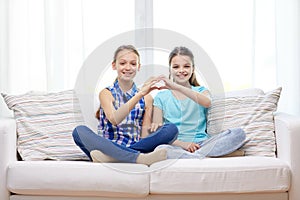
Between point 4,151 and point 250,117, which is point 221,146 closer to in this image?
point 250,117

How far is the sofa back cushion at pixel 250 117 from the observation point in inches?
102

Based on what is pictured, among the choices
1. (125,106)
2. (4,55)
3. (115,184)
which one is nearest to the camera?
(115,184)

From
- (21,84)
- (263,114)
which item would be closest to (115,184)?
(263,114)

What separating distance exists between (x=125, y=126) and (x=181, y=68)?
0.40 meters

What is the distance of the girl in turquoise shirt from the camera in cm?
257

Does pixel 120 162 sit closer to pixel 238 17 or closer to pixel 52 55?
pixel 52 55

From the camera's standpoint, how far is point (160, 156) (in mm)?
2434

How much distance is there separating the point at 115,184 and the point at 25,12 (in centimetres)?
146

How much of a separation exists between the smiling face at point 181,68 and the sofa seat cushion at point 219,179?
49 centimetres

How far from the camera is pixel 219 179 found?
2.34 metres

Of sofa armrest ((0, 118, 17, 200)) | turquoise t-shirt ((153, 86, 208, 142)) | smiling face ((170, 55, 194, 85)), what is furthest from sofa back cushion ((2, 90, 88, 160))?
smiling face ((170, 55, 194, 85))

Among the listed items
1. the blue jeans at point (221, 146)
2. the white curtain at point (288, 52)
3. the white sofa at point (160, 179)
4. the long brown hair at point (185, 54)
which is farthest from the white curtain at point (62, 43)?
the white sofa at point (160, 179)

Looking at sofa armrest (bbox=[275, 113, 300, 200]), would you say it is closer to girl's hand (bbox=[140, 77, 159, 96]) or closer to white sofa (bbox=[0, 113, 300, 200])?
white sofa (bbox=[0, 113, 300, 200])

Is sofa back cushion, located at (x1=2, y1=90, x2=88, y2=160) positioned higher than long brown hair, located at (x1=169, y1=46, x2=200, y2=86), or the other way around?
long brown hair, located at (x1=169, y1=46, x2=200, y2=86)
